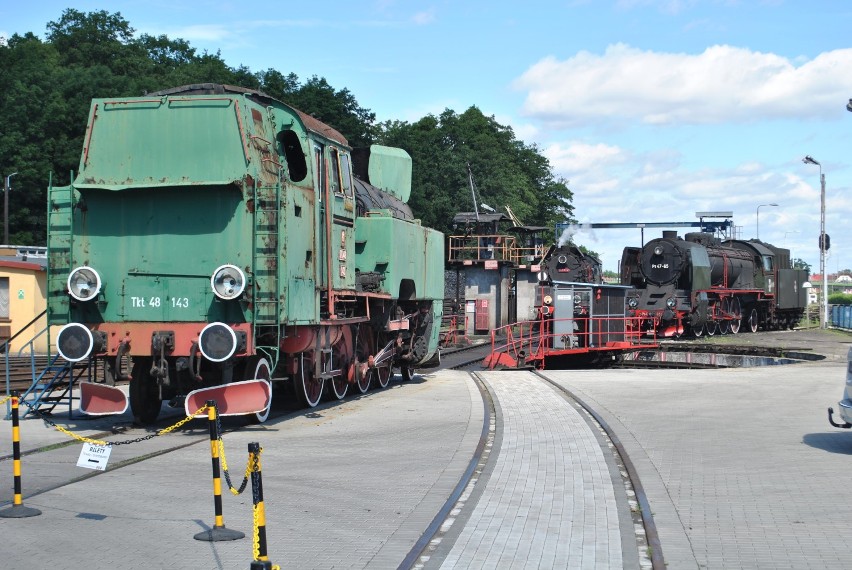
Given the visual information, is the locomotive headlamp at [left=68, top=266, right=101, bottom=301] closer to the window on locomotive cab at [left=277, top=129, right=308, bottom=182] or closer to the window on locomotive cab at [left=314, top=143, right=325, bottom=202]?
the window on locomotive cab at [left=277, top=129, right=308, bottom=182]

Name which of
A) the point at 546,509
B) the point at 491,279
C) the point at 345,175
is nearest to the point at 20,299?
the point at 345,175

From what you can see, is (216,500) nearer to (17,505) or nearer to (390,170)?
(17,505)

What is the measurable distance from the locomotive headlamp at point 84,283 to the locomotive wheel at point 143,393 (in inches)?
50.9

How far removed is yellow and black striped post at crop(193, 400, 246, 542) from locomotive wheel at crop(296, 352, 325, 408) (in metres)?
7.10

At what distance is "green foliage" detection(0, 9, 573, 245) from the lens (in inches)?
1994

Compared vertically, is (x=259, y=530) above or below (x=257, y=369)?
below

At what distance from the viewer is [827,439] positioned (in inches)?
503

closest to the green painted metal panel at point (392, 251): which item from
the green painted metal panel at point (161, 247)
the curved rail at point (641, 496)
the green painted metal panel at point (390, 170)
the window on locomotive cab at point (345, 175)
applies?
the window on locomotive cab at point (345, 175)

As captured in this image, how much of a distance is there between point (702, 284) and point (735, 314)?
5.07 m

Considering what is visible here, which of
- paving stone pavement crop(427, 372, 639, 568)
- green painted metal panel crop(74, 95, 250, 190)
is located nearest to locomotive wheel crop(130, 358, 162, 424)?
green painted metal panel crop(74, 95, 250, 190)

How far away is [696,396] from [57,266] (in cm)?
1150

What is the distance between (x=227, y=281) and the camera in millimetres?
12109

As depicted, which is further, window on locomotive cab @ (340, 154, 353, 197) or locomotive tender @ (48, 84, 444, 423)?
window on locomotive cab @ (340, 154, 353, 197)

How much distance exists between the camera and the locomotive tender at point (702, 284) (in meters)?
35.3
